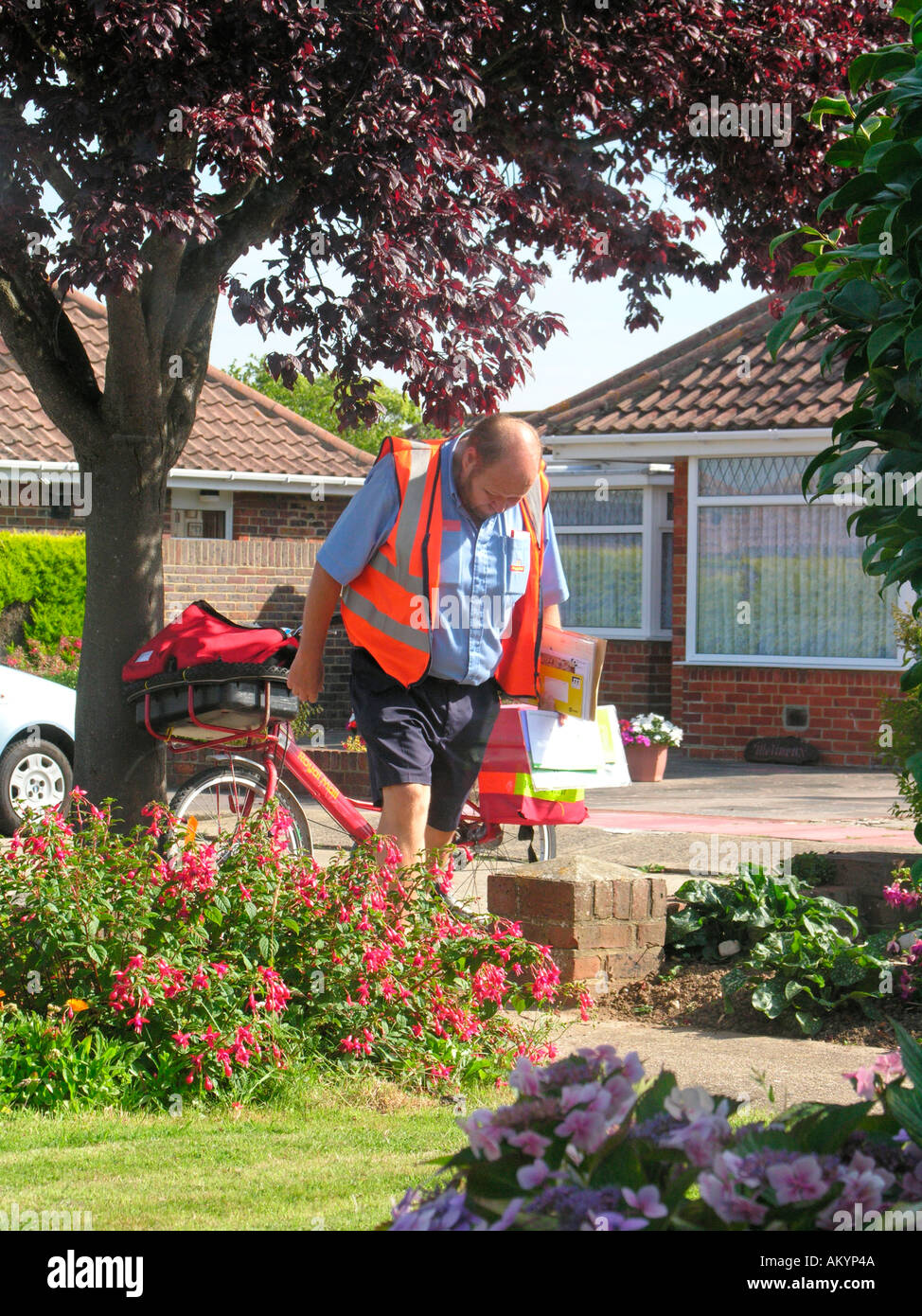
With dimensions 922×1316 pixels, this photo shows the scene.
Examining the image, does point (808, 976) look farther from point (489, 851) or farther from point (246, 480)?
point (246, 480)

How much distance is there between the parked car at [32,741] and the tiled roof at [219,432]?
722 cm

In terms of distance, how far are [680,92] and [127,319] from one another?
9.31 ft

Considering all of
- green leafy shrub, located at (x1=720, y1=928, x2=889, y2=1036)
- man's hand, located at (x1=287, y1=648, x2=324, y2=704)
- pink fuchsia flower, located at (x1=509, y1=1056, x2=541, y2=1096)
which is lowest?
green leafy shrub, located at (x1=720, y1=928, x2=889, y2=1036)

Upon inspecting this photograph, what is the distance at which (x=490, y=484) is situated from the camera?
5.01m

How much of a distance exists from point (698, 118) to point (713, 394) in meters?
9.89

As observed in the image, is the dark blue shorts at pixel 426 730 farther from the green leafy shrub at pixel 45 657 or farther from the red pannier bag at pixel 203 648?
the green leafy shrub at pixel 45 657

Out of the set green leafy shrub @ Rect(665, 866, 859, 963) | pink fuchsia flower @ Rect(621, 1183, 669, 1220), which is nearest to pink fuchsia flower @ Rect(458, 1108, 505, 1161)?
pink fuchsia flower @ Rect(621, 1183, 669, 1220)

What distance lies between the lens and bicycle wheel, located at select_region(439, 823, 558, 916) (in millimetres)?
7387

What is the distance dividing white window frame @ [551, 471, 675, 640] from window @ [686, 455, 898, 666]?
1.17 meters
